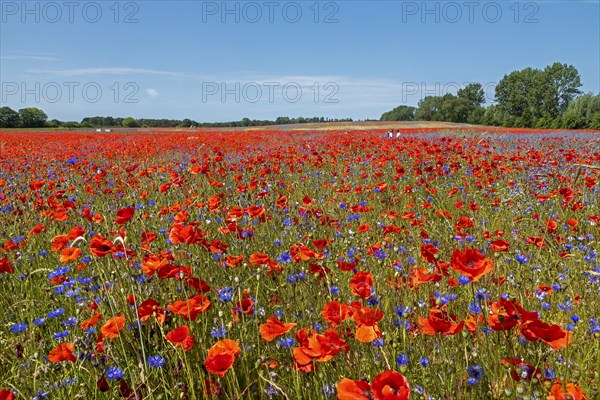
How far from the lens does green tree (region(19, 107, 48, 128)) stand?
206ft

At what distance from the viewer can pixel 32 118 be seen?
66000 mm

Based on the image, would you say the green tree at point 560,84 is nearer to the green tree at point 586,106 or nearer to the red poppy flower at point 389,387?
the green tree at point 586,106

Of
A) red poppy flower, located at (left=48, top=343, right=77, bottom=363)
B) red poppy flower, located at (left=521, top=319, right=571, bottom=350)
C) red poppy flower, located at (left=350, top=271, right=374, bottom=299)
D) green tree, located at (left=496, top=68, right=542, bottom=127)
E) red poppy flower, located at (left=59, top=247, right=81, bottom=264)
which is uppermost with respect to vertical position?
green tree, located at (left=496, top=68, right=542, bottom=127)

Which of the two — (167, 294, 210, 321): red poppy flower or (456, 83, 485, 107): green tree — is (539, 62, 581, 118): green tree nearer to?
(456, 83, 485, 107): green tree

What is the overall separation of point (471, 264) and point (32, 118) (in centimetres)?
7740

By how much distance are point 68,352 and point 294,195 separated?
4.43 metres

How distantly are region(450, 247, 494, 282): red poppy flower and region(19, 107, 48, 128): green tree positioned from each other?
7168 cm

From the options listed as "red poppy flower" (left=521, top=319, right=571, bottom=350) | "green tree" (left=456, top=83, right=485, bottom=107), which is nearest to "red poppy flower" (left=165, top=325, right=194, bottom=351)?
"red poppy flower" (left=521, top=319, right=571, bottom=350)

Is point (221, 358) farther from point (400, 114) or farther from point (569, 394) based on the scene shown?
point (400, 114)

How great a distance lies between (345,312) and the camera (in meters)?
1.51

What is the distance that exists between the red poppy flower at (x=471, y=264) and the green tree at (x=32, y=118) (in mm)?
71684

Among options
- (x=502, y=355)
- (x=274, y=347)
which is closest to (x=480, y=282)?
(x=502, y=355)

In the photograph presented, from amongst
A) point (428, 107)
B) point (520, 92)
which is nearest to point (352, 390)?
point (520, 92)

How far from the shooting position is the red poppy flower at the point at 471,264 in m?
1.20
